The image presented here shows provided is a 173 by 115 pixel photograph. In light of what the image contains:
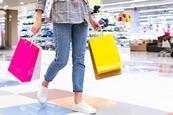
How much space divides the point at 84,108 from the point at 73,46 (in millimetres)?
434

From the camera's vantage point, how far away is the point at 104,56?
2266mm

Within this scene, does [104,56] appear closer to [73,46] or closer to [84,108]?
[73,46]

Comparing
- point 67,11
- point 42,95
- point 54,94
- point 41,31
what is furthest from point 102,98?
point 41,31

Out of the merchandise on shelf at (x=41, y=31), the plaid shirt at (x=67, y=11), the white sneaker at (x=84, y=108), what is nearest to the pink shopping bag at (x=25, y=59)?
the plaid shirt at (x=67, y=11)

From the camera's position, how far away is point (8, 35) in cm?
2000

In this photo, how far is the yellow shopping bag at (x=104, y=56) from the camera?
7.22 feet

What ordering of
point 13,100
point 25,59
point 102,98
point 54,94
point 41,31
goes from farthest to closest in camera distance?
point 41,31 < point 54,94 < point 102,98 < point 13,100 < point 25,59

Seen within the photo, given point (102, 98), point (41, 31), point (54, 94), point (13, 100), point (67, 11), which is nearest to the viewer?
point (67, 11)

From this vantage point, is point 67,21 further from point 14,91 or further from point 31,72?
point 14,91

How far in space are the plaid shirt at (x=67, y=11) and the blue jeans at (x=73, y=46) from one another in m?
0.05

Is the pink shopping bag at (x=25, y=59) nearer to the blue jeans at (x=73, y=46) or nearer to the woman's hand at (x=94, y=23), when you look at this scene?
the blue jeans at (x=73, y=46)

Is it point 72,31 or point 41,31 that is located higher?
point 72,31

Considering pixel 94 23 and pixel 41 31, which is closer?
pixel 94 23

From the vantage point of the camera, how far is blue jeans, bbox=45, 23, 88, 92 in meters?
2.05
